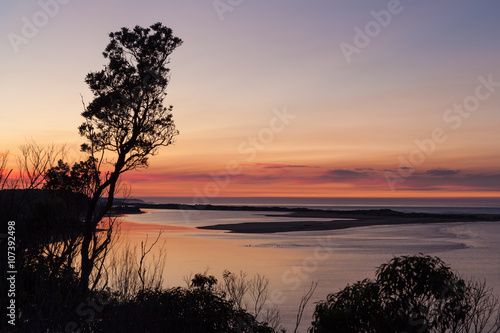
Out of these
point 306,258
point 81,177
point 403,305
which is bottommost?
point 306,258

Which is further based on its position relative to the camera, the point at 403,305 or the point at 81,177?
the point at 81,177

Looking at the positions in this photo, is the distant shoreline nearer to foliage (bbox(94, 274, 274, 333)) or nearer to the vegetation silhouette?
the vegetation silhouette

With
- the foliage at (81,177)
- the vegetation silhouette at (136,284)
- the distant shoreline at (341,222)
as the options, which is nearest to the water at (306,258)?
the vegetation silhouette at (136,284)

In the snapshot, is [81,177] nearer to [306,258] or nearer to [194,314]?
[194,314]

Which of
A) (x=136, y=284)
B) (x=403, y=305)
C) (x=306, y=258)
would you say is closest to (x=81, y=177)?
(x=136, y=284)

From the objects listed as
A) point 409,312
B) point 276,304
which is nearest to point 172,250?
point 276,304

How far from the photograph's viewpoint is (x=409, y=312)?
15219 millimetres

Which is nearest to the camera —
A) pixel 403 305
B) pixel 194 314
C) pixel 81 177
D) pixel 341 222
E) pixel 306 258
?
A: pixel 403 305

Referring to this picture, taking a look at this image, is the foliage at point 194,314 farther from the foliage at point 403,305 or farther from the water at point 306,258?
the water at point 306,258

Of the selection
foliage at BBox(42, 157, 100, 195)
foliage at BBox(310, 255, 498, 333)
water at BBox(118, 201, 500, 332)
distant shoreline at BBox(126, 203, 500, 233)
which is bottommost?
water at BBox(118, 201, 500, 332)

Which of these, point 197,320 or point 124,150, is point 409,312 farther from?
→ point 124,150

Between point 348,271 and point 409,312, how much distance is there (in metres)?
27.7

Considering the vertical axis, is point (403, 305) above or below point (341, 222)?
above

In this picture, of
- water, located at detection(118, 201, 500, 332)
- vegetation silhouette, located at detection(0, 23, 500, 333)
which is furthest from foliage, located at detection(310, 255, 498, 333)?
water, located at detection(118, 201, 500, 332)
